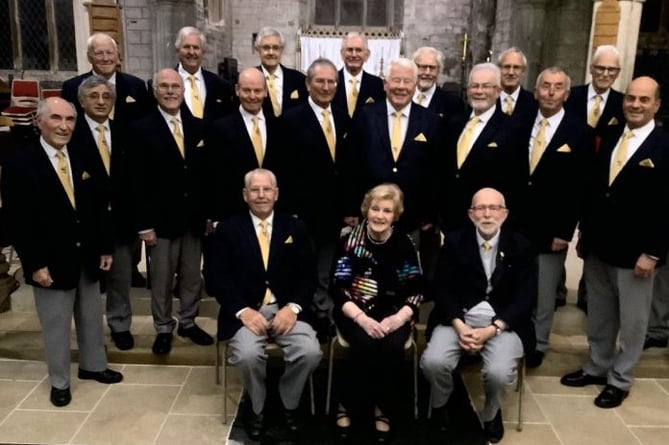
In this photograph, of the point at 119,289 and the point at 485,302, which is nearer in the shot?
the point at 485,302

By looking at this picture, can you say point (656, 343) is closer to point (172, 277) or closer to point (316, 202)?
point (316, 202)

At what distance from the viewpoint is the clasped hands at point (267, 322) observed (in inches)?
116

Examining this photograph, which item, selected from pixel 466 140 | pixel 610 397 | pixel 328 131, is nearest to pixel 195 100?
pixel 328 131

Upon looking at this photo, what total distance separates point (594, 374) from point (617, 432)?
47 centimetres

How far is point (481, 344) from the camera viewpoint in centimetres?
291

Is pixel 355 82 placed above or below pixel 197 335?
above

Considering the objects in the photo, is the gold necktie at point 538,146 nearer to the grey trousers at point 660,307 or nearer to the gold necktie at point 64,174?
the grey trousers at point 660,307

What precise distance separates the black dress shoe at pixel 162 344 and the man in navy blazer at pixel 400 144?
1.47 metres

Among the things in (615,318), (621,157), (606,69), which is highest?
(606,69)

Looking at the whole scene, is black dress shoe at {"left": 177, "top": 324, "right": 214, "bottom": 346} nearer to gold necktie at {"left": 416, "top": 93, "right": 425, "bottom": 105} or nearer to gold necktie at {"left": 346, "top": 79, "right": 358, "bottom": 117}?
gold necktie at {"left": 346, "top": 79, "right": 358, "bottom": 117}

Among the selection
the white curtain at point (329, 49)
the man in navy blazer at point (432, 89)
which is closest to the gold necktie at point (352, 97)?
the man in navy blazer at point (432, 89)

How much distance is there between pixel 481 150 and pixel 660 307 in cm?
162

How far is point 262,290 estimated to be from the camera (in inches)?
121

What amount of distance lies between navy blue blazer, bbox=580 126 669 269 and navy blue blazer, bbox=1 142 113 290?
261 cm
